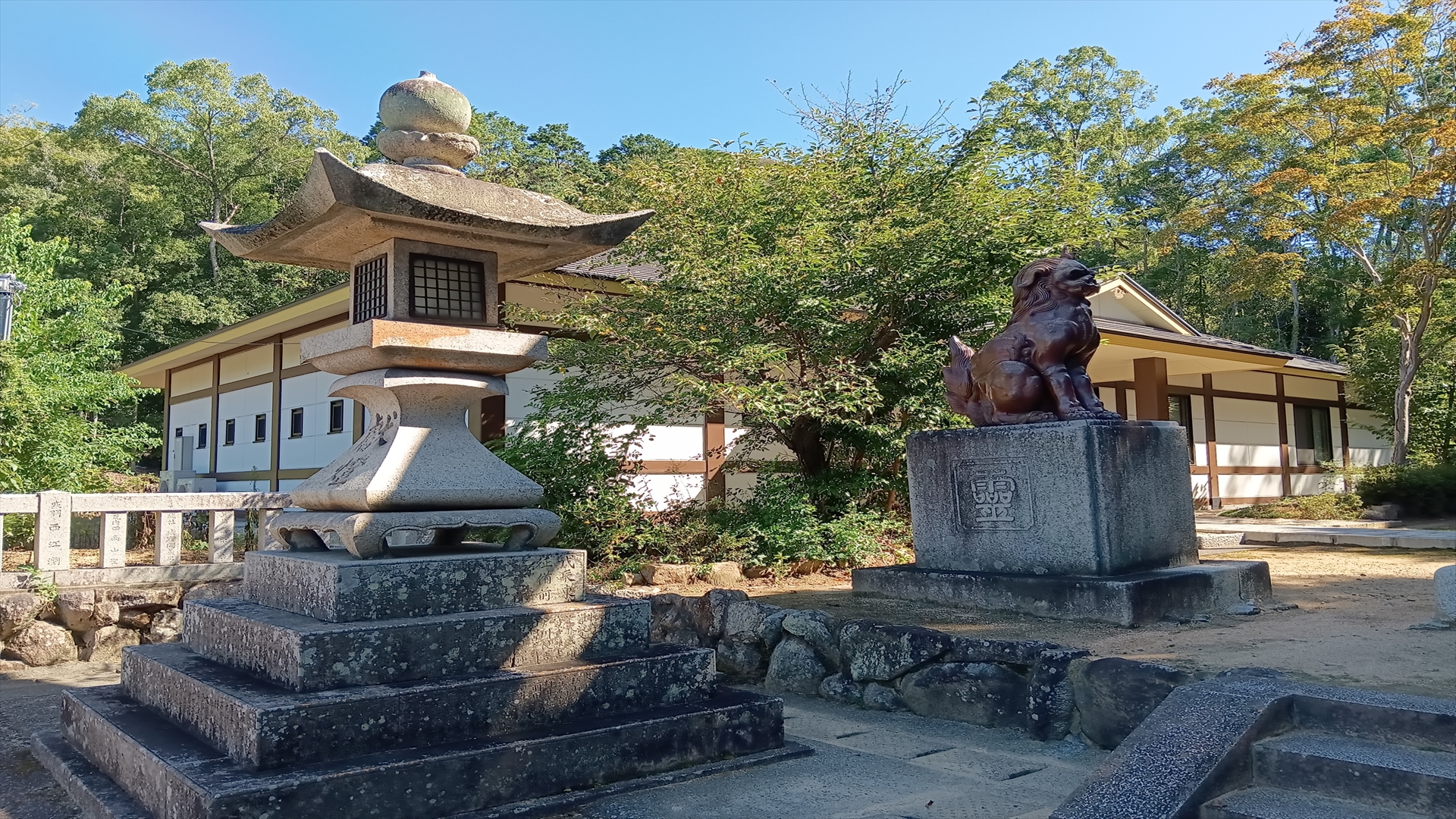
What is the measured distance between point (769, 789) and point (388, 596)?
1930 mm

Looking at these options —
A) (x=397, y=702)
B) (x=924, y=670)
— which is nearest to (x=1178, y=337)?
(x=924, y=670)

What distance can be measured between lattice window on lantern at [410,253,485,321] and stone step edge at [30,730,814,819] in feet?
8.45

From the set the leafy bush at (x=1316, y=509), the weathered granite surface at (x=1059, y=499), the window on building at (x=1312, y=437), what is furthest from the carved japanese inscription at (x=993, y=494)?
the window on building at (x=1312, y=437)

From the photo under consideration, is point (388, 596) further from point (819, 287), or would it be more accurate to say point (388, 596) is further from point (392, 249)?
point (819, 287)

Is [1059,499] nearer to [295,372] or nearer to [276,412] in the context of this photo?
[295,372]

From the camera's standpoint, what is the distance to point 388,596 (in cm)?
437

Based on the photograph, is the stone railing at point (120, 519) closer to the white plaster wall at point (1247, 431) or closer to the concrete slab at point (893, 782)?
the concrete slab at point (893, 782)

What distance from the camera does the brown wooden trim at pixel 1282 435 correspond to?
77.7 ft

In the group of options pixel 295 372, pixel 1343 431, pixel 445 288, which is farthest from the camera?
pixel 1343 431

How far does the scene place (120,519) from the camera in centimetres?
835

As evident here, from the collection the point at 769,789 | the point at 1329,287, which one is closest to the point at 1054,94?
the point at 1329,287

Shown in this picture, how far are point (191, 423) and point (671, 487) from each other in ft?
49.6

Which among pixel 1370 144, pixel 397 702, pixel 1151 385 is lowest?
pixel 397 702

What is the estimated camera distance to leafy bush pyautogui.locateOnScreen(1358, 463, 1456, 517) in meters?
15.3
